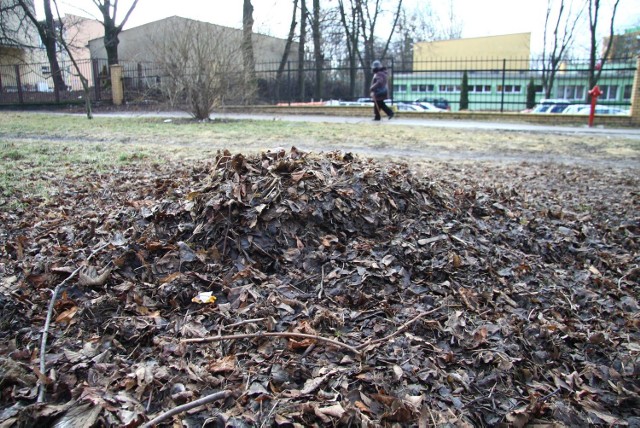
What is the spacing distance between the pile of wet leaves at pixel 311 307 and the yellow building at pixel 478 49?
39825mm

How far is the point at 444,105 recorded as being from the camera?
30.9 meters

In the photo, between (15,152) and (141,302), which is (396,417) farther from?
(15,152)

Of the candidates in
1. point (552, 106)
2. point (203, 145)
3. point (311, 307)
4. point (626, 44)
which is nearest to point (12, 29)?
point (203, 145)

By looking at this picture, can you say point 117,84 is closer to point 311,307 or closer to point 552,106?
point 552,106

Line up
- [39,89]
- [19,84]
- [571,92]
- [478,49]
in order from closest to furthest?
[19,84] → [39,89] → [571,92] → [478,49]

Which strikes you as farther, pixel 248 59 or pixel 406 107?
pixel 406 107

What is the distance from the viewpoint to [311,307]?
2.61m

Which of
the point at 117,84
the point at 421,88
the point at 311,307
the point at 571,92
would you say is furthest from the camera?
the point at 571,92

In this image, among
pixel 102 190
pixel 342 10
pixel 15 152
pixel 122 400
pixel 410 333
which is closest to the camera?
pixel 122 400

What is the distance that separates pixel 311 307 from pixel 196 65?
40.3 feet

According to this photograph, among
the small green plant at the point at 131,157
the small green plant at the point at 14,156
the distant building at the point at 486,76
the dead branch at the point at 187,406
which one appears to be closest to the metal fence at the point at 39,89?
the distant building at the point at 486,76

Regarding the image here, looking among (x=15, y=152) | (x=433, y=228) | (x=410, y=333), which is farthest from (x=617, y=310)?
(x=15, y=152)

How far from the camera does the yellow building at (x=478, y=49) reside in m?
41.7

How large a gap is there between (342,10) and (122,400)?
95.3ft
